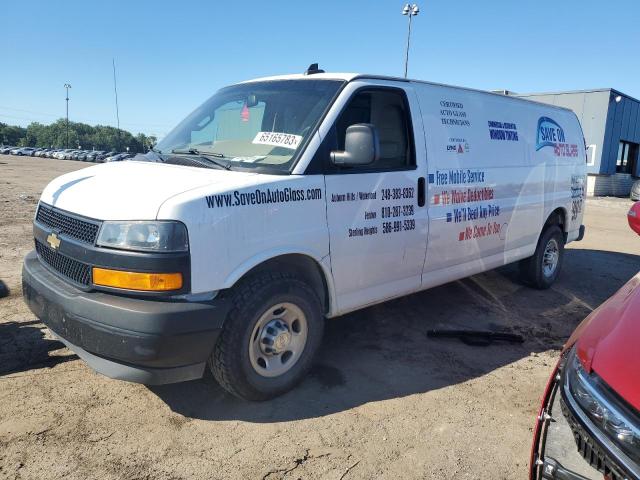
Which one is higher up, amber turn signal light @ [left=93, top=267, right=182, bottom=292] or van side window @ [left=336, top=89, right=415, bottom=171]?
van side window @ [left=336, top=89, right=415, bottom=171]

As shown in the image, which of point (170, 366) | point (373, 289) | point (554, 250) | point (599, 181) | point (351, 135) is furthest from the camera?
point (599, 181)

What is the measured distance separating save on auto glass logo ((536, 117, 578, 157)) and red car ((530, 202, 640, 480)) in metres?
4.31

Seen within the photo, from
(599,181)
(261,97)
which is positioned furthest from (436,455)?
(599,181)

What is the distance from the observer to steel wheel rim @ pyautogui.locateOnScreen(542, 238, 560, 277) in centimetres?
652

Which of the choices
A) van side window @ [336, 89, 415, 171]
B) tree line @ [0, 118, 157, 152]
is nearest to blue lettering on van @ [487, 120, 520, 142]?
van side window @ [336, 89, 415, 171]

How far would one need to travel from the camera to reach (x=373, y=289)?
156 inches

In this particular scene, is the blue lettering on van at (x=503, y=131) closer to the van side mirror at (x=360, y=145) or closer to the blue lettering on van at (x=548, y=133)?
the blue lettering on van at (x=548, y=133)

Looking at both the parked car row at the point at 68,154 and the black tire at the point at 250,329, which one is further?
the parked car row at the point at 68,154

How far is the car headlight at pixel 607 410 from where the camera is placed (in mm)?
1617

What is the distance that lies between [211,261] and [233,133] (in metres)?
1.39

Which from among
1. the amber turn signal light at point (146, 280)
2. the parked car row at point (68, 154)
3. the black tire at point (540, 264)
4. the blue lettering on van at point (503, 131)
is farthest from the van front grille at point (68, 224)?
the parked car row at point (68, 154)

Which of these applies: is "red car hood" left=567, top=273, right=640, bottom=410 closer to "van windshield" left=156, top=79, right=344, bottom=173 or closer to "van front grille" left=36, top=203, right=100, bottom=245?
"van windshield" left=156, top=79, right=344, bottom=173

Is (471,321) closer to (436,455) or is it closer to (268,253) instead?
(436,455)

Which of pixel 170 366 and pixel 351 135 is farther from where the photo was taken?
pixel 351 135
